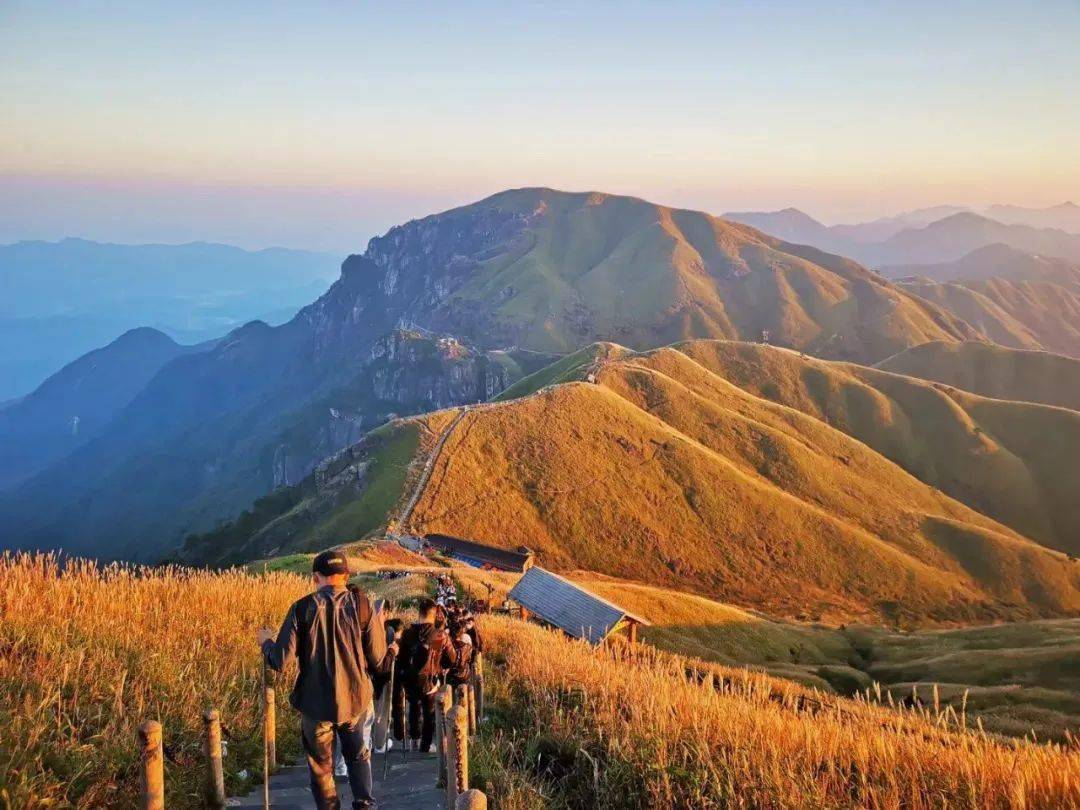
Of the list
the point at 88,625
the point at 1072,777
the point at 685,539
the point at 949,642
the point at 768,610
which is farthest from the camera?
the point at 685,539

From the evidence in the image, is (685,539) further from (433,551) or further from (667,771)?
(667,771)

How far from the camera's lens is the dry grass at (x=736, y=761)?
19.3ft

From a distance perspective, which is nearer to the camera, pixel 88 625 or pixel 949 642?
pixel 88 625

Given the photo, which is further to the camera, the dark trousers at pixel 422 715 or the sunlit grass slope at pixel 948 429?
the sunlit grass slope at pixel 948 429

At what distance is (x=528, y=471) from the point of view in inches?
3014

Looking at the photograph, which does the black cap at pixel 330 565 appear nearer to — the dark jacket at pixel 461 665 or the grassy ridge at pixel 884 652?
the dark jacket at pixel 461 665

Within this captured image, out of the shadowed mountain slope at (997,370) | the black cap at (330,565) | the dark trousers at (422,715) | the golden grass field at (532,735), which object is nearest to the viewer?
the golden grass field at (532,735)

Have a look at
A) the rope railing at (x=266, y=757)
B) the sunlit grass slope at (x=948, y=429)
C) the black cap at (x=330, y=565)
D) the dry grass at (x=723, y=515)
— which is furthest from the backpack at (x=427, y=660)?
the sunlit grass slope at (x=948, y=429)

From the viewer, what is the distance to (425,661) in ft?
31.5

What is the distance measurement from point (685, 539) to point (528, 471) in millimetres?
18705

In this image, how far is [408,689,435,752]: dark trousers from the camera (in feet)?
31.9

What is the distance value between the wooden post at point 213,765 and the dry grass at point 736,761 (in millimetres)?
2392

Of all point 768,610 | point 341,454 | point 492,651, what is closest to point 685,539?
point 768,610

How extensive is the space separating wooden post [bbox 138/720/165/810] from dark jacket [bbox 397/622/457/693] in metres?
4.92
